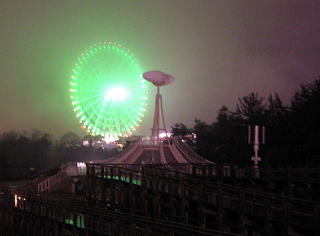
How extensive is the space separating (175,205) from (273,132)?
20.8 metres

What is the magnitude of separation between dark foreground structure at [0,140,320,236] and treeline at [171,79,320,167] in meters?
9.83

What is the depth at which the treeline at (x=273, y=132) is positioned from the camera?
36.5m

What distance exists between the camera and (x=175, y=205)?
71.9 ft

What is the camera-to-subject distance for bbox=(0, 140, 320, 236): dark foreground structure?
47.4ft

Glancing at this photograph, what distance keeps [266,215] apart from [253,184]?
32.9ft

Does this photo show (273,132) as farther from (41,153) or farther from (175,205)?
(41,153)

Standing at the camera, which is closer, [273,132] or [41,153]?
[273,132]

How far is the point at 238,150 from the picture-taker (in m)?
43.9

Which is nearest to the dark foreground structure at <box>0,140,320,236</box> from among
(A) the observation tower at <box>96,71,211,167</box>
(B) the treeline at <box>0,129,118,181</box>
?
(A) the observation tower at <box>96,71,211,167</box>

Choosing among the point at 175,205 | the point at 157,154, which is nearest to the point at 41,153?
the point at 157,154

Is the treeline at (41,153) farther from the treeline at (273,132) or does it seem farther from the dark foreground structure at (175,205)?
the dark foreground structure at (175,205)

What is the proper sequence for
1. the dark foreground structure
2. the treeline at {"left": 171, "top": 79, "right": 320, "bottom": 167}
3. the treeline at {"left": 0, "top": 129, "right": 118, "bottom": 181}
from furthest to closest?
the treeline at {"left": 0, "top": 129, "right": 118, "bottom": 181} → the treeline at {"left": 171, "top": 79, "right": 320, "bottom": 167} → the dark foreground structure

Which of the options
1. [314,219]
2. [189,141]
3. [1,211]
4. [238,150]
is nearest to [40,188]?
[1,211]

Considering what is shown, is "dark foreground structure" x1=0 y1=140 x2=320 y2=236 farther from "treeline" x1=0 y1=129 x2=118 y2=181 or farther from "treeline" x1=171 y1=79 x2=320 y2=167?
"treeline" x1=0 y1=129 x2=118 y2=181
